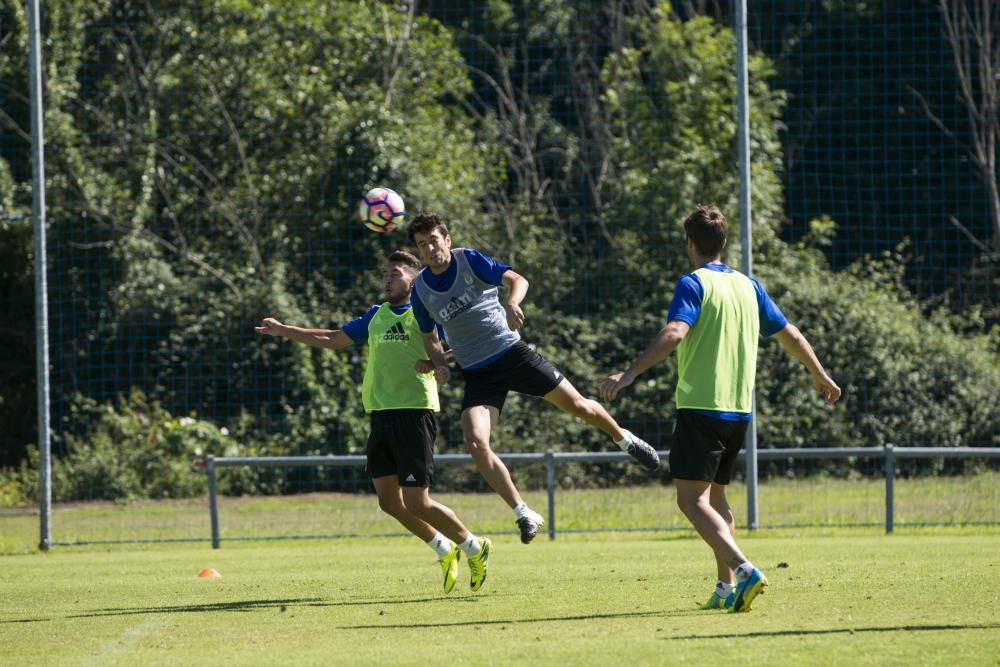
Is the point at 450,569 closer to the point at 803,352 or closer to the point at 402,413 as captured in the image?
the point at 402,413

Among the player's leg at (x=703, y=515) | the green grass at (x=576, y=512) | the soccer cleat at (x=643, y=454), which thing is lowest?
the green grass at (x=576, y=512)

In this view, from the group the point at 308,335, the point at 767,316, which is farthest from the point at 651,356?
the point at 308,335

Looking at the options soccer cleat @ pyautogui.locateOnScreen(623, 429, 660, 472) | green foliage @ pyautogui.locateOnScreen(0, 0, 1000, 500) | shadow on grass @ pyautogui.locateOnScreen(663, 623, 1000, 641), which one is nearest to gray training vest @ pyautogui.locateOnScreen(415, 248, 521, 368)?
soccer cleat @ pyautogui.locateOnScreen(623, 429, 660, 472)

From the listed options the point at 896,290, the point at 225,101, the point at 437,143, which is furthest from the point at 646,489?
the point at 225,101

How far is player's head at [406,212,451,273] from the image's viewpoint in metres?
8.40

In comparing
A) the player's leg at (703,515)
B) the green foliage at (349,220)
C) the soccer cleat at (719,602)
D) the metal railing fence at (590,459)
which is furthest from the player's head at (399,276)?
the green foliage at (349,220)

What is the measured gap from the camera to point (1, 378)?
24.3 meters

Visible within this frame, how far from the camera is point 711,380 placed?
6.98 meters

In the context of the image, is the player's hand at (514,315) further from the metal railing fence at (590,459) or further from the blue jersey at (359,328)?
the metal railing fence at (590,459)

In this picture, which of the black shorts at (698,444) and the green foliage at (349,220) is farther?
the green foliage at (349,220)

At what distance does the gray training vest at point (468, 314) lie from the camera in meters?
8.50

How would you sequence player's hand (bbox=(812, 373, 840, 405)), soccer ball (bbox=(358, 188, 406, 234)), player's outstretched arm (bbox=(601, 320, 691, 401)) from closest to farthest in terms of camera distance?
player's outstretched arm (bbox=(601, 320, 691, 401))
player's hand (bbox=(812, 373, 840, 405))
soccer ball (bbox=(358, 188, 406, 234))

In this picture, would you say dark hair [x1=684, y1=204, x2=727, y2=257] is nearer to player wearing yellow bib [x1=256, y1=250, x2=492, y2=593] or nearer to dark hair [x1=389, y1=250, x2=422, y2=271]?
player wearing yellow bib [x1=256, y1=250, x2=492, y2=593]

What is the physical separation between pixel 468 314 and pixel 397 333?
72 centimetres
